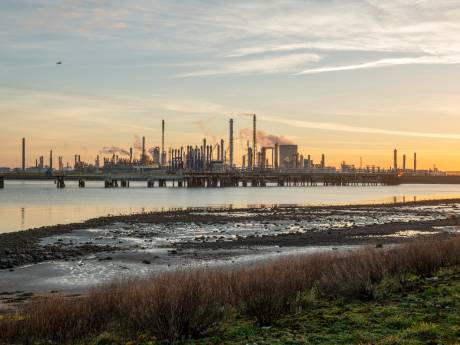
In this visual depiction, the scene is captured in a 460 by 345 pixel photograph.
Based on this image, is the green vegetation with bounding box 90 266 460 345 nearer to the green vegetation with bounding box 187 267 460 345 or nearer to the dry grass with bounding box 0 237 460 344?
the green vegetation with bounding box 187 267 460 345

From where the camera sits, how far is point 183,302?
Answer: 36.7 feet

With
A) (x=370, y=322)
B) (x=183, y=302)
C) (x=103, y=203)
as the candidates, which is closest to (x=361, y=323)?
(x=370, y=322)

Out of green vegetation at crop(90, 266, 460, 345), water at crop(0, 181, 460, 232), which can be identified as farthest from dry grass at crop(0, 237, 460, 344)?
water at crop(0, 181, 460, 232)

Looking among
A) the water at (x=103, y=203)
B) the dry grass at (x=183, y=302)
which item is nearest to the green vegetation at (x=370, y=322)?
the dry grass at (x=183, y=302)

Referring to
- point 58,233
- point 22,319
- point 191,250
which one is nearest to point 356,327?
point 22,319

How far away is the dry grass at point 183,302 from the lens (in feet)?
36.3

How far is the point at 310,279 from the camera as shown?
15453 millimetres

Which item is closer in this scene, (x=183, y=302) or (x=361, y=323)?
(x=183, y=302)

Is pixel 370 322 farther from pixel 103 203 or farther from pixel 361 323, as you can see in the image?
pixel 103 203

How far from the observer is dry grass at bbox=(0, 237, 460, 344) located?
11.1m

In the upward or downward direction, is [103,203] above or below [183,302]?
below

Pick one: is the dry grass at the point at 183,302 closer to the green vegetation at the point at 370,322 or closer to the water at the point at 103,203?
the green vegetation at the point at 370,322

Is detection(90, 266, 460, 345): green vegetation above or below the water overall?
above

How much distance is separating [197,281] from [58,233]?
33572 mm
